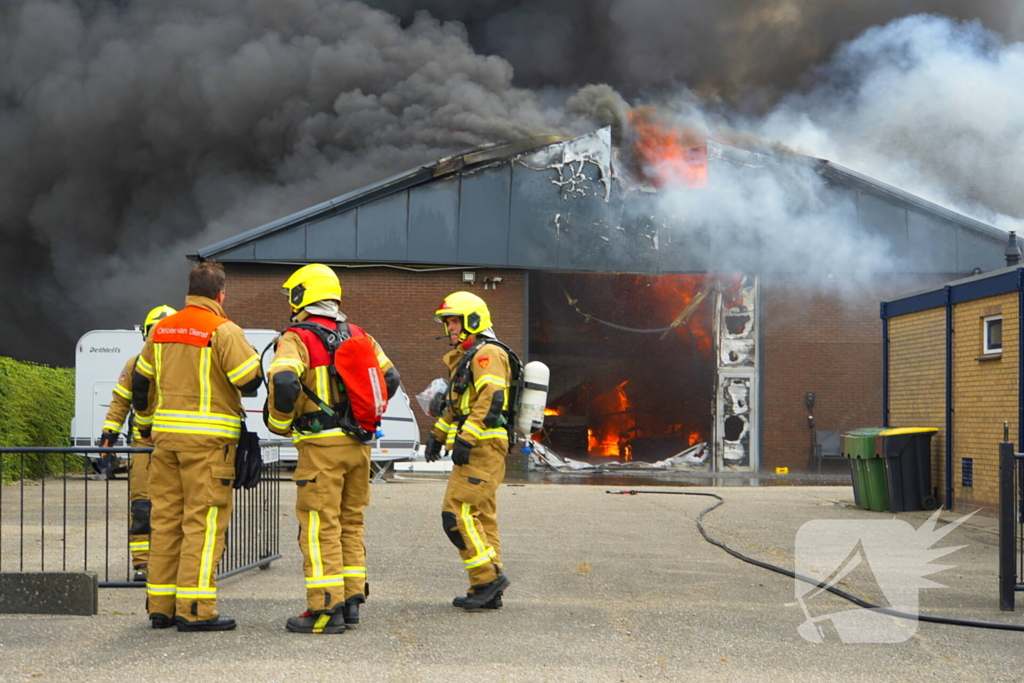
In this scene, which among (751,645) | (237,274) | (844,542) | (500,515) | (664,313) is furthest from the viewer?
(664,313)

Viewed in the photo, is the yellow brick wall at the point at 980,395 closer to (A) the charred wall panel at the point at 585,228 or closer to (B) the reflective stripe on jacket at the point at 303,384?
(B) the reflective stripe on jacket at the point at 303,384

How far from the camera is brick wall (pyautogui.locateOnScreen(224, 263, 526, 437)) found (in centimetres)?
1947

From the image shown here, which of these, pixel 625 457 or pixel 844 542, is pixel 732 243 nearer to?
pixel 625 457

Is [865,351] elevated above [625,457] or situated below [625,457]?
above

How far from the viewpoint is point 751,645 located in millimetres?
4797

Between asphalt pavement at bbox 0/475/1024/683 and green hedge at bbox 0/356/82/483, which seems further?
green hedge at bbox 0/356/82/483

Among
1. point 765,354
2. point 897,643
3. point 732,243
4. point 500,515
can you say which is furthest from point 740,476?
point 897,643

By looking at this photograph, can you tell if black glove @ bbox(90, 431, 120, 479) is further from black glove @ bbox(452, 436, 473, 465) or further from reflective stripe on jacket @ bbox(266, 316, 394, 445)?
black glove @ bbox(452, 436, 473, 465)

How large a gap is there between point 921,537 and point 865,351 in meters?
11.4

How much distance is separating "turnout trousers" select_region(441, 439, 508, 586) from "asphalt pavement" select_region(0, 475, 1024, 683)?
0.89 feet

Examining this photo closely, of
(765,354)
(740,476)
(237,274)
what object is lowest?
(740,476)

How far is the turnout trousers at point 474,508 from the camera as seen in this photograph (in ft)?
18.1

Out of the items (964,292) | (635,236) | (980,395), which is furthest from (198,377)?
(635,236)

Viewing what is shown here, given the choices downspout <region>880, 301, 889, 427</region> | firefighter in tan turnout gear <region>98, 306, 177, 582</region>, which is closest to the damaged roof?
downspout <region>880, 301, 889, 427</region>
